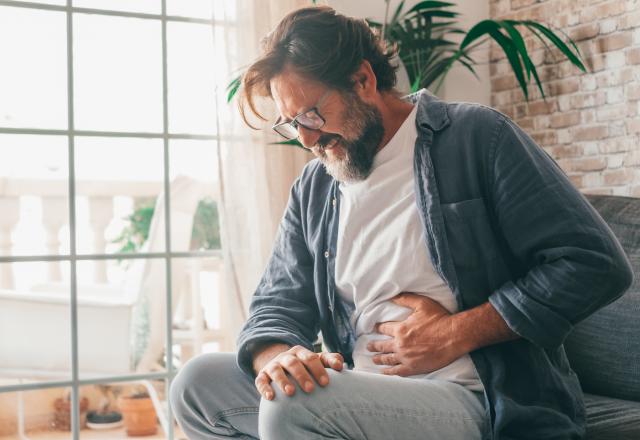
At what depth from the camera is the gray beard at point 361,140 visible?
1762mm

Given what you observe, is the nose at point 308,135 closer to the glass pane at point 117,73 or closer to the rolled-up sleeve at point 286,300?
the rolled-up sleeve at point 286,300

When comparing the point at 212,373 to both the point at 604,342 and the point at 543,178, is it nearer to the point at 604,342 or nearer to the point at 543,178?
the point at 543,178

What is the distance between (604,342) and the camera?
2.03 metres

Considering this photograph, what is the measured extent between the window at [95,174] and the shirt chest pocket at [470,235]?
1.34 metres

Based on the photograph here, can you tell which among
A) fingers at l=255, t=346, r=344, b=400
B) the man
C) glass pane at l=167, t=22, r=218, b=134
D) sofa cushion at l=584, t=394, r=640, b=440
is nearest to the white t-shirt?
the man

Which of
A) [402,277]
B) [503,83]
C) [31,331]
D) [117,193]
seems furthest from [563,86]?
[31,331]

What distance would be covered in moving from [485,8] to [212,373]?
2215 mm

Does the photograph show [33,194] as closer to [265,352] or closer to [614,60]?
[265,352]

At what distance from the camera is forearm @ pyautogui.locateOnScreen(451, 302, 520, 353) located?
5.12ft

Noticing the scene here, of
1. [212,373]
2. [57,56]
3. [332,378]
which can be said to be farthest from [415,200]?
[57,56]

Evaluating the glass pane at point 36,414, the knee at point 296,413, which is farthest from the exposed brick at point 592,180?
the glass pane at point 36,414

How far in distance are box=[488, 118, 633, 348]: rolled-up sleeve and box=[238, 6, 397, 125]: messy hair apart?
1.38ft

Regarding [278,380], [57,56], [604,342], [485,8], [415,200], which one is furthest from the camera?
[485,8]

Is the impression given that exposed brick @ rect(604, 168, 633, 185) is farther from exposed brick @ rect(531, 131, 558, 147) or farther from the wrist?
the wrist
